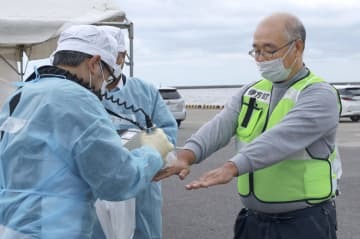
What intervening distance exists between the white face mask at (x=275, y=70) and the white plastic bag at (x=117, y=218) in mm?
1055

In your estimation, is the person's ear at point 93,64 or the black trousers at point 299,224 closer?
the person's ear at point 93,64

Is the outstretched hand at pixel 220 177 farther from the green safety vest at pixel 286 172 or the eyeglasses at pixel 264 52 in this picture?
the eyeglasses at pixel 264 52

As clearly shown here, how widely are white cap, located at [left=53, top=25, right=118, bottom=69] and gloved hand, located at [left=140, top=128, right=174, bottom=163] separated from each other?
0.35m

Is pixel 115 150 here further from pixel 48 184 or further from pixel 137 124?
pixel 137 124

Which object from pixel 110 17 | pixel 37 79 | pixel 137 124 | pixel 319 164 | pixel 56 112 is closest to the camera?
pixel 56 112

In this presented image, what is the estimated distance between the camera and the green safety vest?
287cm

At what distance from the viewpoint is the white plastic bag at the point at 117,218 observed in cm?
333

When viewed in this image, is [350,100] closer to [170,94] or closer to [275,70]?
[170,94]

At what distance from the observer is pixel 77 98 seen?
97.9 inches

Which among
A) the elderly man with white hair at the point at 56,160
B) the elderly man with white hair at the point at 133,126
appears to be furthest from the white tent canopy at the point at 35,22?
the elderly man with white hair at the point at 56,160

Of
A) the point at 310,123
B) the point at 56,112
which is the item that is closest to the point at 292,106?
the point at 310,123

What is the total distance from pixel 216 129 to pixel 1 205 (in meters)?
1.15

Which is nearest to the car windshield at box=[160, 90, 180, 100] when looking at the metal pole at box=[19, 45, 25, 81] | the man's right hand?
the metal pole at box=[19, 45, 25, 81]

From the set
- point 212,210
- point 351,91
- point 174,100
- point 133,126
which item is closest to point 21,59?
point 212,210
